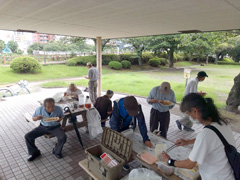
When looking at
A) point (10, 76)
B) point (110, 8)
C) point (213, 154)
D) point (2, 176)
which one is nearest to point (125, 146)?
point (213, 154)

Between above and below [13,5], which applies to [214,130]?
below

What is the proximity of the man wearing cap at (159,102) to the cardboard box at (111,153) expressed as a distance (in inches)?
58.2

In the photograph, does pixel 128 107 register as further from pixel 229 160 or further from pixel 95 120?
pixel 95 120

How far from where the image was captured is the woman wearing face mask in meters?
1.49

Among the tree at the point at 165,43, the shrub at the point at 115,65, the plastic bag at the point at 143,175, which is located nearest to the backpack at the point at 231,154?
the plastic bag at the point at 143,175

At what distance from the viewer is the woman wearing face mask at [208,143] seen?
149cm

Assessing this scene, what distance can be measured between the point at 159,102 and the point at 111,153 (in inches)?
67.3

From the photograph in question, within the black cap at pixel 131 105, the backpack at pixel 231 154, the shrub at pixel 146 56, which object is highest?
the shrub at pixel 146 56

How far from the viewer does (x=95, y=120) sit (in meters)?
4.33

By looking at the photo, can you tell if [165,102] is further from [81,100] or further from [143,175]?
[81,100]

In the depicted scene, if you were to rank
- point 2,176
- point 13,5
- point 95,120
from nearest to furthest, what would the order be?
point 13,5
point 2,176
point 95,120

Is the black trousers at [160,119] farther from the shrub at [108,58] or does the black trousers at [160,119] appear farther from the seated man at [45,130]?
the shrub at [108,58]

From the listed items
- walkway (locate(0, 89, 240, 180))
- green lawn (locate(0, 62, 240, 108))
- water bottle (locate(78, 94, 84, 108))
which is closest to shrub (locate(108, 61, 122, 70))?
green lawn (locate(0, 62, 240, 108))

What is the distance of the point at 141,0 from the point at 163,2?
1.09ft
